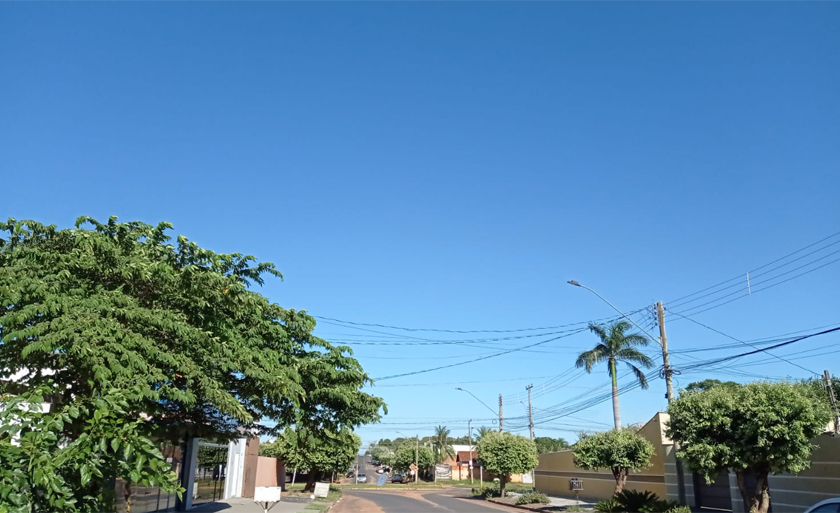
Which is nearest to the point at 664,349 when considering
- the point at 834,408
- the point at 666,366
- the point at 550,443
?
the point at 666,366

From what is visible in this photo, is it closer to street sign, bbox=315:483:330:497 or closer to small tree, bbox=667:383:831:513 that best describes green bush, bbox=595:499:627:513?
small tree, bbox=667:383:831:513

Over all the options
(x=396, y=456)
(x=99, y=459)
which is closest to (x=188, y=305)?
(x=99, y=459)

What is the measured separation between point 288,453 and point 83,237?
40.9 m

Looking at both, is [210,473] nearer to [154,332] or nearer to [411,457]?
[154,332]

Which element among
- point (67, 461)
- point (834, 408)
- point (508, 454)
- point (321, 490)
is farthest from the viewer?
point (321, 490)

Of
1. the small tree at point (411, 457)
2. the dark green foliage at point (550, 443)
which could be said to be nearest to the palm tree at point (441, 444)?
the small tree at point (411, 457)

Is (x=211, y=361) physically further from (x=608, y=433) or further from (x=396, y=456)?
(x=396, y=456)

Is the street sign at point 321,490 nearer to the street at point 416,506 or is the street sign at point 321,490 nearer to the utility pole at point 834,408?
the street at point 416,506

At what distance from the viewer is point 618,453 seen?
28203 mm

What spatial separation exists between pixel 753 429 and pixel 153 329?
1712cm

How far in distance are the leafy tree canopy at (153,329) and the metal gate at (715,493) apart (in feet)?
60.0

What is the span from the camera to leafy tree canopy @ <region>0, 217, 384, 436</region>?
9.52 m

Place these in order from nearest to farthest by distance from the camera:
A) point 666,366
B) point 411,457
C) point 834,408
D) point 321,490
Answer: point 666,366 → point 834,408 → point 321,490 → point 411,457

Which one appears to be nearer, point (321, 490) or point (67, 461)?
point (67, 461)
